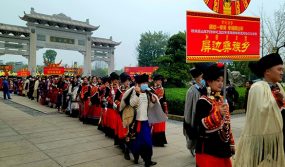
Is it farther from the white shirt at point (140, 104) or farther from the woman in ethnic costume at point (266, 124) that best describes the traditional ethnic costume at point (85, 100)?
the woman in ethnic costume at point (266, 124)

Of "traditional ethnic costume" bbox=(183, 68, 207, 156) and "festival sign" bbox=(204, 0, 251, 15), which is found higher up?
"festival sign" bbox=(204, 0, 251, 15)

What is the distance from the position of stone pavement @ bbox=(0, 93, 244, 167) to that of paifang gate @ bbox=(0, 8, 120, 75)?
26093mm

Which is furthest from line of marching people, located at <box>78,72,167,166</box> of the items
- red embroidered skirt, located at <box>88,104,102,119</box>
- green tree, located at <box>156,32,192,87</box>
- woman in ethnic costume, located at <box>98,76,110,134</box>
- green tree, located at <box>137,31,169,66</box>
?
green tree, located at <box>137,31,169,66</box>

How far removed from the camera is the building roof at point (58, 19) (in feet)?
A: 114

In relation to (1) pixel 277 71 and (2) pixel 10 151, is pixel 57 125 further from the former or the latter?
(1) pixel 277 71

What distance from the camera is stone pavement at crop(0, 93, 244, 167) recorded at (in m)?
5.41

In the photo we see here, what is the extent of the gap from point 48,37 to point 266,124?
118 ft

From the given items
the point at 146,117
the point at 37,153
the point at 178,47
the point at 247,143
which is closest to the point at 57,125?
the point at 37,153

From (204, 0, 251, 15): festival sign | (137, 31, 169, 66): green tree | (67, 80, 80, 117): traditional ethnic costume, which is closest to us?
(204, 0, 251, 15): festival sign

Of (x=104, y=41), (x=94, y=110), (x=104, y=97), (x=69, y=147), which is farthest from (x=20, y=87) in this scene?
(x=69, y=147)

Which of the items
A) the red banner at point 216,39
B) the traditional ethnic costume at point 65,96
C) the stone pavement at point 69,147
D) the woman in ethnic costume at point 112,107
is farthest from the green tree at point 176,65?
the red banner at point 216,39

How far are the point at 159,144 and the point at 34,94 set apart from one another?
1486cm

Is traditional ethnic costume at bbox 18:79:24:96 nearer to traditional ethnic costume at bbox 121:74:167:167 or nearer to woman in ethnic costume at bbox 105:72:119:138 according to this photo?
woman in ethnic costume at bbox 105:72:119:138

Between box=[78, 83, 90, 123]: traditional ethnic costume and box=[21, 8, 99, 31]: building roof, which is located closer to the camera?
box=[78, 83, 90, 123]: traditional ethnic costume
